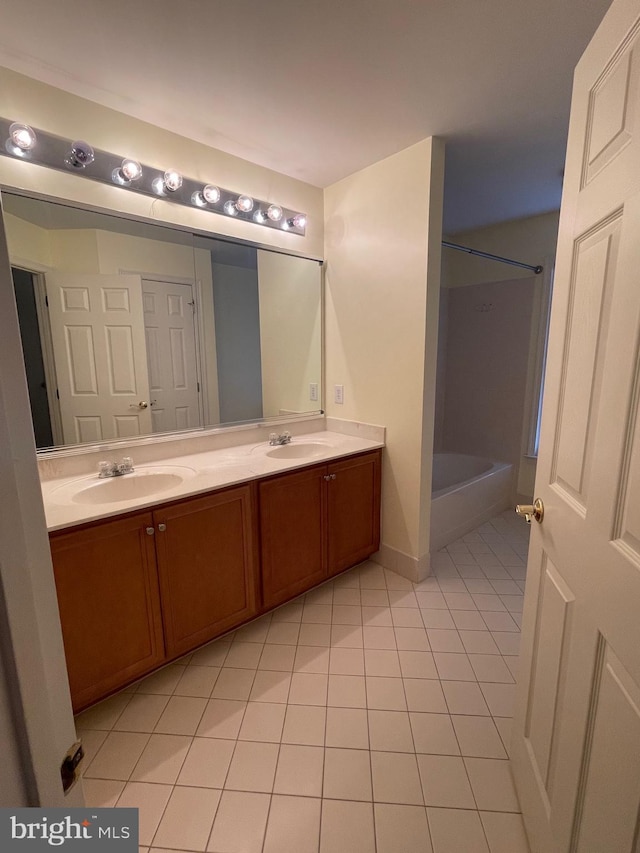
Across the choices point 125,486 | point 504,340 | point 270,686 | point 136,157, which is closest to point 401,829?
point 270,686

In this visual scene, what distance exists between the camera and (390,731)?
1.38 metres

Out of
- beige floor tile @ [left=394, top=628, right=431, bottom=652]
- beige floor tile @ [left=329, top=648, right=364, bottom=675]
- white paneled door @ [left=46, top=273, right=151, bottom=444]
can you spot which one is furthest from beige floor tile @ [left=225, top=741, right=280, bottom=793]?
white paneled door @ [left=46, top=273, right=151, bottom=444]

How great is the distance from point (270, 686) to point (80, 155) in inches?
89.8

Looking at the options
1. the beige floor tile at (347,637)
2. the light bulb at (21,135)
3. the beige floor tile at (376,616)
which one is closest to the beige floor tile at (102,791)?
the beige floor tile at (347,637)

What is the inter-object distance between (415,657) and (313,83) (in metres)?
2.44

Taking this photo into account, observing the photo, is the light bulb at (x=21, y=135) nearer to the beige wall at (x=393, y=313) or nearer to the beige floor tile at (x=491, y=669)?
the beige wall at (x=393, y=313)

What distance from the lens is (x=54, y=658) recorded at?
1.59ft

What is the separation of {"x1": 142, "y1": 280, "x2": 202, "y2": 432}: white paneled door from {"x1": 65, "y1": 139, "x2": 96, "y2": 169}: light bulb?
49 cm

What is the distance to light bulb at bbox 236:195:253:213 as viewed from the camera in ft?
6.64

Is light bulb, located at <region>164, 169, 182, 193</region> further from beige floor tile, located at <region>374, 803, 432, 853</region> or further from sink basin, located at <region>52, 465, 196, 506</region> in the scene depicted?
beige floor tile, located at <region>374, 803, 432, 853</region>

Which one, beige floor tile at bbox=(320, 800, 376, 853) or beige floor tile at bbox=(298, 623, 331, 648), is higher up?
beige floor tile at bbox=(298, 623, 331, 648)

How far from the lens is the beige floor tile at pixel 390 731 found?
1.32 metres

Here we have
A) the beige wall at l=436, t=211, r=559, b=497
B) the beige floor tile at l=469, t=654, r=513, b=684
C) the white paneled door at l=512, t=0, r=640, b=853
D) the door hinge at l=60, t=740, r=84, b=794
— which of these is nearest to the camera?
the door hinge at l=60, t=740, r=84, b=794

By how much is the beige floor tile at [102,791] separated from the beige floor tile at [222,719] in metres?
0.27
